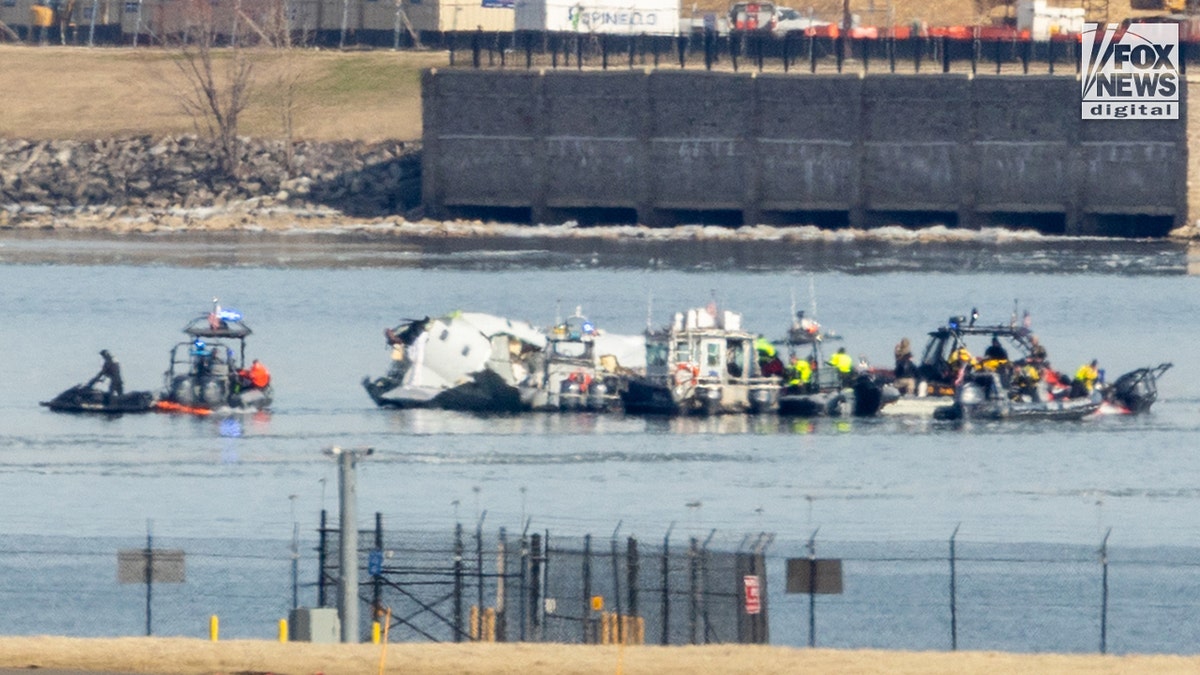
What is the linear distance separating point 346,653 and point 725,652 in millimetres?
4329

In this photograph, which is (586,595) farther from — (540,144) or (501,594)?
(540,144)

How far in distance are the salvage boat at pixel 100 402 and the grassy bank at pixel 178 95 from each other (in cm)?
5679

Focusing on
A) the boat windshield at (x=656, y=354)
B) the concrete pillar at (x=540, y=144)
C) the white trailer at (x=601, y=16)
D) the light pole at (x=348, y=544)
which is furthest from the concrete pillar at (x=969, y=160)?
the light pole at (x=348, y=544)

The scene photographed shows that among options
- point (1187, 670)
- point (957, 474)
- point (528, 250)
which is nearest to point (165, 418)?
point (957, 474)

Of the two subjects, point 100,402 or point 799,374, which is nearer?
point 100,402

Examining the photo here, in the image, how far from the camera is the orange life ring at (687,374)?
2261 inches

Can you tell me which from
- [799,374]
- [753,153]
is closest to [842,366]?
[799,374]

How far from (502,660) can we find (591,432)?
1122 inches

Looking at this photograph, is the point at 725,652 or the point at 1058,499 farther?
the point at 1058,499

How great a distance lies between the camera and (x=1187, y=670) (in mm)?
26406

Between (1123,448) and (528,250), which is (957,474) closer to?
(1123,448)

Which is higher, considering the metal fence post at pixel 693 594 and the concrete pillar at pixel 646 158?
the concrete pillar at pixel 646 158

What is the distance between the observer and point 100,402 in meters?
57.2

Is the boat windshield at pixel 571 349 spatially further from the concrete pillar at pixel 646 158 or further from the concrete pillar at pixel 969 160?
the concrete pillar at pixel 646 158
